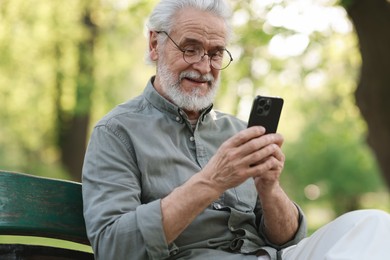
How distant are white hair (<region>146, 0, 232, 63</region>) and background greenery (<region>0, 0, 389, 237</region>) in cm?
459

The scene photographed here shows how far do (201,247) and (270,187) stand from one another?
36 cm

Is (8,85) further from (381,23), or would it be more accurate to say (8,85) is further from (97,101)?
(381,23)

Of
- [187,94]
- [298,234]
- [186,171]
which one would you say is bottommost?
[298,234]

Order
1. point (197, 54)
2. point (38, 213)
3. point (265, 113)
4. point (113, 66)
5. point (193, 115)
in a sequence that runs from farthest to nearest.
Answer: point (113, 66)
point (193, 115)
point (197, 54)
point (38, 213)
point (265, 113)

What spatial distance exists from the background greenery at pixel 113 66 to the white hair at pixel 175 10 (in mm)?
4591

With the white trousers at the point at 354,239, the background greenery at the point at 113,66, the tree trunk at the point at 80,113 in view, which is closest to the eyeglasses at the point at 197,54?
the white trousers at the point at 354,239

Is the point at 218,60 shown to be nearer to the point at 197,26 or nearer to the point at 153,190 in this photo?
the point at 197,26

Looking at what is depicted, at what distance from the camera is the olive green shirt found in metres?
2.83

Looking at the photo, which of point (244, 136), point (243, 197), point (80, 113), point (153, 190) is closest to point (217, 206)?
point (243, 197)

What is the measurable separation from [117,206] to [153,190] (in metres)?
0.22

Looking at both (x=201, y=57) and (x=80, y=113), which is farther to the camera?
(x=80, y=113)

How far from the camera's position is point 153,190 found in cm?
308

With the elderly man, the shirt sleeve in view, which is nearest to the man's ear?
the elderly man

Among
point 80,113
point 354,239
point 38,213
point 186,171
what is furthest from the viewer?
point 80,113
